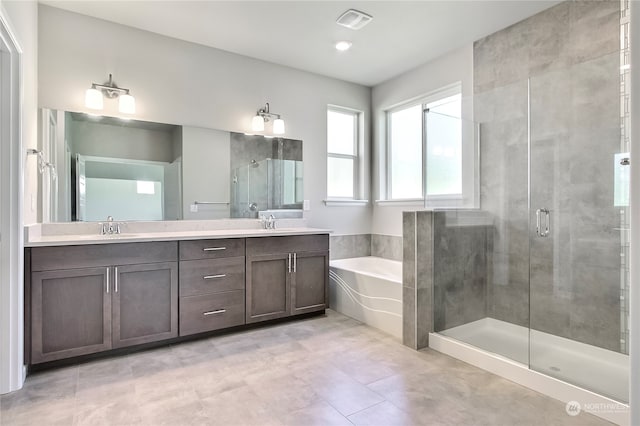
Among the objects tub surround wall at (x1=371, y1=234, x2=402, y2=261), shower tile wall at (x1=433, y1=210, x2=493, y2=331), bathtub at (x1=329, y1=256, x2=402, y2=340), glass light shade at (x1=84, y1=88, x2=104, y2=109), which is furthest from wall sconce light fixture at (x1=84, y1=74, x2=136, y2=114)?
tub surround wall at (x1=371, y1=234, x2=402, y2=261)

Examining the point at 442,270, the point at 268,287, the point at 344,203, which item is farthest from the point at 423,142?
the point at 268,287

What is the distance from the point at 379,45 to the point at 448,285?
7.37ft

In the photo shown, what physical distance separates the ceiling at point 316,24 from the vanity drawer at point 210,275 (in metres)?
1.94

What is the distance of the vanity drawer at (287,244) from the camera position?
3.02 metres

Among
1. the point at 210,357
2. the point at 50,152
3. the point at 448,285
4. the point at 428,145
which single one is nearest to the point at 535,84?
the point at 428,145

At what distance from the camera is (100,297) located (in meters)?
2.39

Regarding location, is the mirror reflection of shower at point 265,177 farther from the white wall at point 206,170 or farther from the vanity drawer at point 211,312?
the vanity drawer at point 211,312

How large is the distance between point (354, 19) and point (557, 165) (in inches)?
75.5

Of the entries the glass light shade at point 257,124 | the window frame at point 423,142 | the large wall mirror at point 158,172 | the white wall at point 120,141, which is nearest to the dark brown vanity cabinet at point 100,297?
the large wall mirror at point 158,172

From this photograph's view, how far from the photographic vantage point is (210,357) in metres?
2.49

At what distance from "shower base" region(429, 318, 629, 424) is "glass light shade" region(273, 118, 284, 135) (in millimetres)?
2405

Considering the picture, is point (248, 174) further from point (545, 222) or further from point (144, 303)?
point (545, 222)

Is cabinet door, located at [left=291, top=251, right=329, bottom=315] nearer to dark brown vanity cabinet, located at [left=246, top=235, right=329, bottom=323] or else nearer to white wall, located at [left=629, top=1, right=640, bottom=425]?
dark brown vanity cabinet, located at [left=246, top=235, right=329, bottom=323]

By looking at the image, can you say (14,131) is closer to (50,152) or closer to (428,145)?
(50,152)
